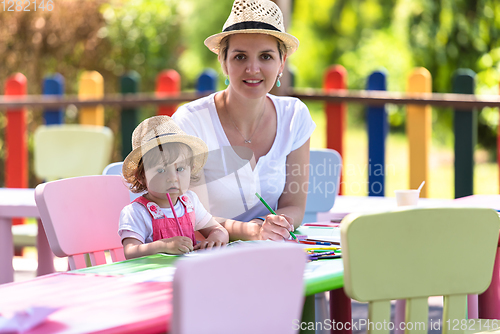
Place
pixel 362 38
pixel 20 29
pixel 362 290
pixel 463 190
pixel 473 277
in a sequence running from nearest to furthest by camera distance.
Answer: pixel 362 290 < pixel 473 277 < pixel 463 190 < pixel 20 29 < pixel 362 38

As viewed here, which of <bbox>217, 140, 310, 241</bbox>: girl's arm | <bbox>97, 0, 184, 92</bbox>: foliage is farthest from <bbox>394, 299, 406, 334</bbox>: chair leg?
<bbox>97, 0, 184, 92</bbox>: foliage

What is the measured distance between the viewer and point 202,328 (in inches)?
42.3

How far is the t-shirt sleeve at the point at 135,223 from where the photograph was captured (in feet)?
6.07

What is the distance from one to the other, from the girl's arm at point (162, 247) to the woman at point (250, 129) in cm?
52

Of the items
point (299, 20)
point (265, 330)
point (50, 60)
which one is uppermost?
point (299, 20)

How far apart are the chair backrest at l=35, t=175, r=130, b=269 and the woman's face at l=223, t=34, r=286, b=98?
0.57m

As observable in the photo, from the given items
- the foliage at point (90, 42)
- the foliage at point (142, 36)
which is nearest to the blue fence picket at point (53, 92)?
the foliage at point (90, 42)

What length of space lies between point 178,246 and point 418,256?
0.66 m

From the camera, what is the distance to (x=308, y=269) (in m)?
1.60

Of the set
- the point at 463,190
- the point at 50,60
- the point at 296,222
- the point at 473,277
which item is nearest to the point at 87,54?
the point at 50,60

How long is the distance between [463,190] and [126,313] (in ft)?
10.8

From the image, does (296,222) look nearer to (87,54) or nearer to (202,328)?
(202,328)

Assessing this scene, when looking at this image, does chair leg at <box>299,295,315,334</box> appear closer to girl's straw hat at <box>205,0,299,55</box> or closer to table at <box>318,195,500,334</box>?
table at <box>318,195,500,334</box>

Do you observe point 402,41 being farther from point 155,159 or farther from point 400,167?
point 155,159
